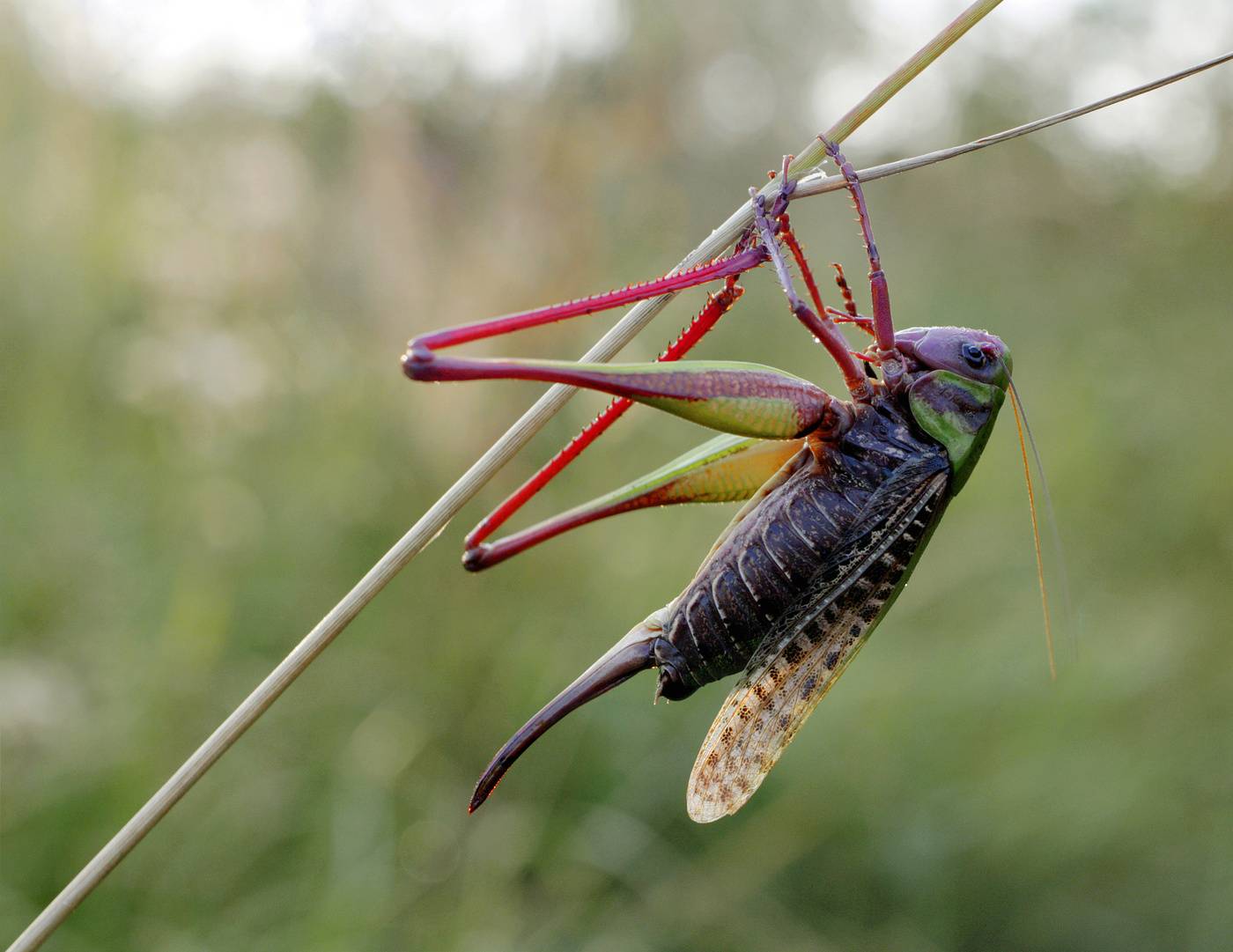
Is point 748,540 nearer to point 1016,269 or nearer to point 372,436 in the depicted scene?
point 372,436

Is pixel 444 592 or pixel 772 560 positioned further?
pixel 444 592

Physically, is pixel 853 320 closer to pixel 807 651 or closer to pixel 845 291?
pixel 845 291

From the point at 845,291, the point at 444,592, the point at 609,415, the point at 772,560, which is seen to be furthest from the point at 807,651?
the point at 444,592

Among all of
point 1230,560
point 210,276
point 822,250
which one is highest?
point 210,276

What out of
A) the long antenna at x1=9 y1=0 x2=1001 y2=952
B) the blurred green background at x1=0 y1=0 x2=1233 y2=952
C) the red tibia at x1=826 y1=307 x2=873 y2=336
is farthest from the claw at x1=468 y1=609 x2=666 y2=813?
the blurred green background at x1=0 y1=0 x2=1233 y2=952

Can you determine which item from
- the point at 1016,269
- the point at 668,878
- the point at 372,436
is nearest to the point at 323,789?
the point at 668,878

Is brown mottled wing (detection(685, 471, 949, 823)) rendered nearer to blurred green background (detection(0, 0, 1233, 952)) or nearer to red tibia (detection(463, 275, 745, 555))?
red tibia (detection(463, 275, 745, 555))
